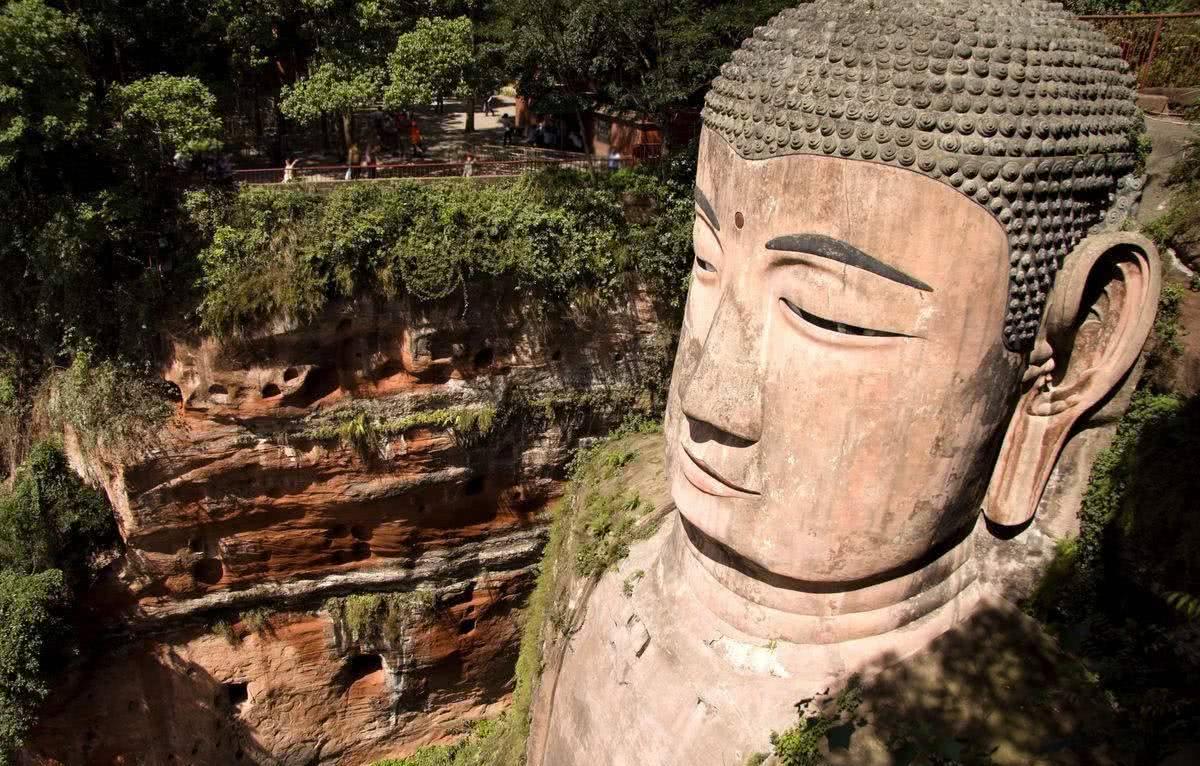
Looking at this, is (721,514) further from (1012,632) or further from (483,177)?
(483,177)

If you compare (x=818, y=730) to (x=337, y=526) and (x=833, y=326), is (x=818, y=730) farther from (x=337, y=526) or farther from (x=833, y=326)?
(x=337, y=526)

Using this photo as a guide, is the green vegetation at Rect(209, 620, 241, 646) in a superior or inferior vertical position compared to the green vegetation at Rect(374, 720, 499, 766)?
superior

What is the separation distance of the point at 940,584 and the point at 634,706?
1897 millimetres

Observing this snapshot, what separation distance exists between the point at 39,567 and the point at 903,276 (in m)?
12.1

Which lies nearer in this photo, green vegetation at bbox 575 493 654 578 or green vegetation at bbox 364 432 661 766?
green vegetation at bbox 575 493 654 578

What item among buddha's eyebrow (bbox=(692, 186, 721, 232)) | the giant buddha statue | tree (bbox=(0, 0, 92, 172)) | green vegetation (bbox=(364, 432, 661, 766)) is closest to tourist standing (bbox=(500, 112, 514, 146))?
tree (bbox=(0, 0, 92, 172))

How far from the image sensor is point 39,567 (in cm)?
1159

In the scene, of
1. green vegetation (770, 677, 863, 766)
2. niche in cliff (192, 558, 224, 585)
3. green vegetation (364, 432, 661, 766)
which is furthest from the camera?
niche in cliff (192, 558, 224, 585)

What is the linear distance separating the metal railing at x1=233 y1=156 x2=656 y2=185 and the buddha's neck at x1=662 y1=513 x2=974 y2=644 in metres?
9.03

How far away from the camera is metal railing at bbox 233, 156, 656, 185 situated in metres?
12.6

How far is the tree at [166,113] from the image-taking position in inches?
422

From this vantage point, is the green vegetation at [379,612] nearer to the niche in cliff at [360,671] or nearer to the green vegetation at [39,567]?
the niche in cliff at [360,671]

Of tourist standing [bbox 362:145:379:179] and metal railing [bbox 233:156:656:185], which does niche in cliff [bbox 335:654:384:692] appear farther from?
tourist standing [bbox 362:145:379:179]

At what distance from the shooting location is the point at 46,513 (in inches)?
461
